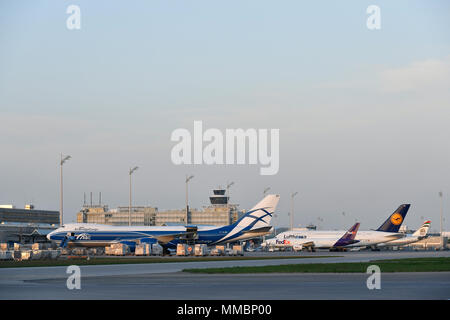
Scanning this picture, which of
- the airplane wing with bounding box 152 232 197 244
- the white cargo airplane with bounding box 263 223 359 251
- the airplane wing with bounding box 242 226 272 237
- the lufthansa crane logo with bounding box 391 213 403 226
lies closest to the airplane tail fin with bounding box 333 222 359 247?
the white cargo airplane with bounding box 263 223 359 251

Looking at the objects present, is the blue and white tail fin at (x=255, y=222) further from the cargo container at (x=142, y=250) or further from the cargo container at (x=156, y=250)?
the cargo container at (x=142, y=250)

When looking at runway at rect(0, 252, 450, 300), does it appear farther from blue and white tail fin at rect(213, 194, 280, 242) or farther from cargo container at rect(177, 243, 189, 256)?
blue and white tail fin at rect(213, 194, 280, 242)

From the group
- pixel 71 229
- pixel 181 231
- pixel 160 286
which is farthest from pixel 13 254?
pixel 160 286

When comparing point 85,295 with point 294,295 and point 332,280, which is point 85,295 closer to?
point 294,295

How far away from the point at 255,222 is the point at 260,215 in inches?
55.3

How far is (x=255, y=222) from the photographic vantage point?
4491 inches

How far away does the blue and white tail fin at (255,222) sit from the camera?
114000mm

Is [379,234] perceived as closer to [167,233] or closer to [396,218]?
[396,218]

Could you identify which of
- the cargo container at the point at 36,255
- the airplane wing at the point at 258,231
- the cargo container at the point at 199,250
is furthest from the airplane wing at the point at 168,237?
the cargo container at the point at 36,255

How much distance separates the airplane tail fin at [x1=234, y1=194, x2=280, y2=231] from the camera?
4491 inches

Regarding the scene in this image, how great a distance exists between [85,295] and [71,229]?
273 ft

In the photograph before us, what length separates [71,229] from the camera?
A: 111 meters
